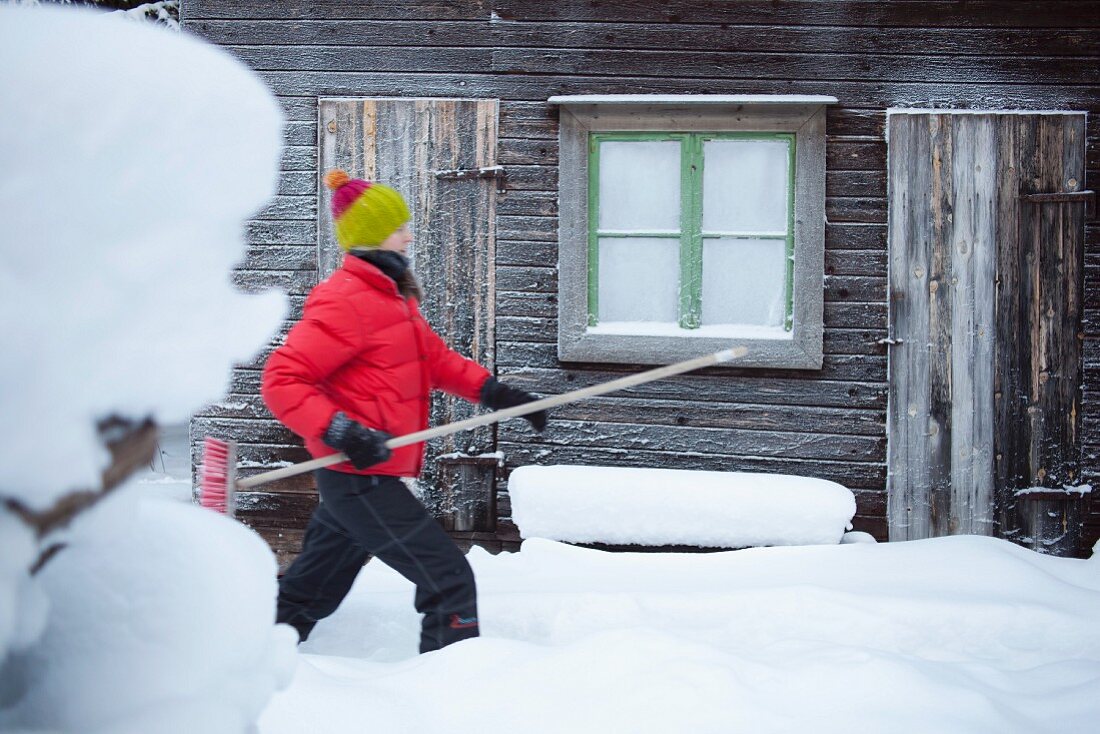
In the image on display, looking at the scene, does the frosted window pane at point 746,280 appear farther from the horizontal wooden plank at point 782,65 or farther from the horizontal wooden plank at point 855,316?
the horizontal wooden plank at point 782,65

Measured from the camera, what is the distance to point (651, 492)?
454cm

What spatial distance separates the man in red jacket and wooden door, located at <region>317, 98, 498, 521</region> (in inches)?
71.4

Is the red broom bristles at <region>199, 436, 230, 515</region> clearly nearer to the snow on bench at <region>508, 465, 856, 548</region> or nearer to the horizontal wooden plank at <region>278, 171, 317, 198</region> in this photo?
the snow on bench at <region>508, 465, 856, 548</region>

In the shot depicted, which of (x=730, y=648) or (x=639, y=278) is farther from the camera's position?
(x=639, y=278)

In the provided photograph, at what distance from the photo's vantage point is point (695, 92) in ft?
15.7

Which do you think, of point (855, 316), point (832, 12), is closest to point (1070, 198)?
point (855, 316)

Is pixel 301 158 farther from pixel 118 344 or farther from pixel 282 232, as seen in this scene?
pixel 118 344

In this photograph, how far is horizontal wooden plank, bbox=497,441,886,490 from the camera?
482 cm

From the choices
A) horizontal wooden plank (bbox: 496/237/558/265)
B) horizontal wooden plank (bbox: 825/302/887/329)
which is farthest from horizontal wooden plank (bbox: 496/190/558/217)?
horizontal wooden plank (bbox: 825/302/887/329)

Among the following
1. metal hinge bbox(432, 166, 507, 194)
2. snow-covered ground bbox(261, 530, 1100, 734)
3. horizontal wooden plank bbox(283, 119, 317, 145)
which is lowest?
snow-covered ground bbox(261, 530, 1100, 734)

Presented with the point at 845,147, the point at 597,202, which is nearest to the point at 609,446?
the point at 597,202

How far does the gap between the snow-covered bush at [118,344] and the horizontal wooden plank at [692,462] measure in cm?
347

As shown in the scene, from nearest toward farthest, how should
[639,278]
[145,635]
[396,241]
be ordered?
1. [145,635]
2. [396,241]
3. [639,278]

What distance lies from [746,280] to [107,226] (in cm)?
415
